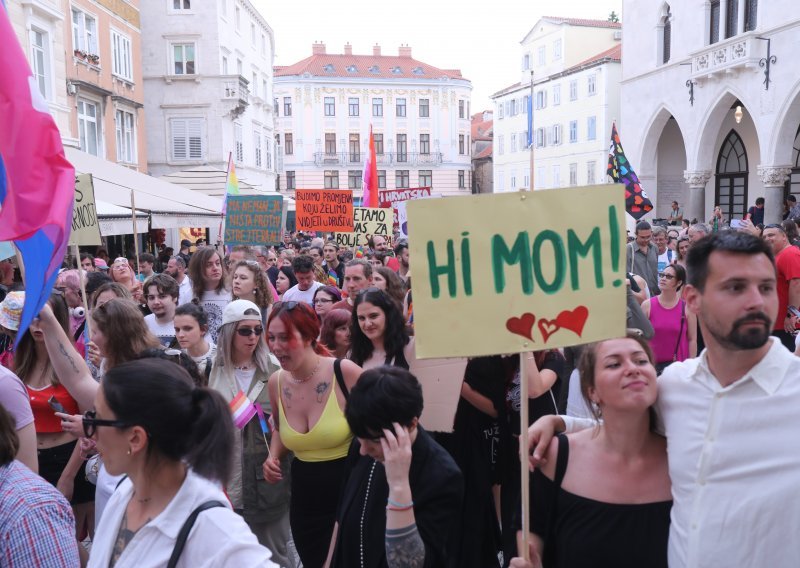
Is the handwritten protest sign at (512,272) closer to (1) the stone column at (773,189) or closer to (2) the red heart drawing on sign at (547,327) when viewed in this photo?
(2) the red heart drawing on sign at (547,327)

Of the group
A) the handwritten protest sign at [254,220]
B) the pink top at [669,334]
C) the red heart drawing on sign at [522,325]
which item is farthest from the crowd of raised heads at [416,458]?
the handwritten protest sign at [254,220]

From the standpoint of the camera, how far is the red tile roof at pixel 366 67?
70.9m

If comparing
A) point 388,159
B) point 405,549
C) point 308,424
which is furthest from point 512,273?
point 388,159

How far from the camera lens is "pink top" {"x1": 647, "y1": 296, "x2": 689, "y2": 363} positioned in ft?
20.9

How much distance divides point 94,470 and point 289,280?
6.12m

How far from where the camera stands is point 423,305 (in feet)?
8.55

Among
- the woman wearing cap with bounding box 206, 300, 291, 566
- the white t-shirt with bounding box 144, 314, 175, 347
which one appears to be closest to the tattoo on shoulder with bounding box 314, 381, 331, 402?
the woman wearing cap with bounding box 206, 300, 291, 566

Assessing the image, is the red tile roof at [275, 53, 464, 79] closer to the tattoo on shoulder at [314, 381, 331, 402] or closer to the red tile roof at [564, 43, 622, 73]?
the red tile roof at [564, 43, 622, 73]

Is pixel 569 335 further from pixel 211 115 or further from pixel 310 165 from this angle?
pixel 310 165

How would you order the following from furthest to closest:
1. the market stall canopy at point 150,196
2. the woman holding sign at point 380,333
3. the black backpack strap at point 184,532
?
1. the market stall canopy at point 150,196
2. the woman holding sign at point 380,333
3. the black backpack strap at point 184,532

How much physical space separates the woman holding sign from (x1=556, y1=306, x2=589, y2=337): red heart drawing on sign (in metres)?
2.08

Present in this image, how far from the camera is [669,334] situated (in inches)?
252

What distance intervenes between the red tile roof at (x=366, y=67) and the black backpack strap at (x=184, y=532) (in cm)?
7054

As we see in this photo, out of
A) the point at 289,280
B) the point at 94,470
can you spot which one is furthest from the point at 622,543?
the point at 289,280
